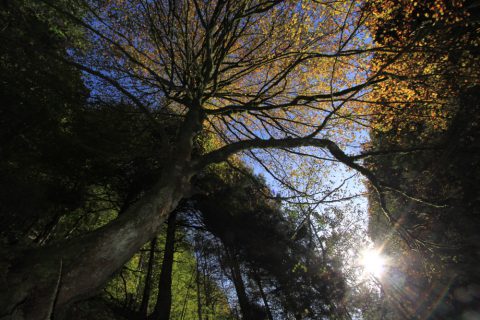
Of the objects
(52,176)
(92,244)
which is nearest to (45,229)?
(52,176)

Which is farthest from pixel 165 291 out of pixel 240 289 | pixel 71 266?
pixel 71 266

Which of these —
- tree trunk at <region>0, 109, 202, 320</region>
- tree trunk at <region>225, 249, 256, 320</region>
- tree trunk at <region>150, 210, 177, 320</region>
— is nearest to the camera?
tree trunk at <region>0, 109, 202, 320</region>

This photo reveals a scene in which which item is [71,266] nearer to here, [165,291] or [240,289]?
[165,291]

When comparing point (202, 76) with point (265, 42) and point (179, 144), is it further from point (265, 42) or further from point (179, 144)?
point (179, 144)

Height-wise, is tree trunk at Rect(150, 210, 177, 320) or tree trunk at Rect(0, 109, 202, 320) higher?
tree trunk at Rect(150, 210, 177, 320)

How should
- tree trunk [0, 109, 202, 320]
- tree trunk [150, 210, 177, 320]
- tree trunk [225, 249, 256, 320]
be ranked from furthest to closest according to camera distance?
1. tree trunk [225, 249, 256, 320]
2. tree trunk [150, 210, 177, 320]
3. tree trunk [0, 109, 202, 320]

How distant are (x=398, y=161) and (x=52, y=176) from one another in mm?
12179

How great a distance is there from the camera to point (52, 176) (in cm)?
703

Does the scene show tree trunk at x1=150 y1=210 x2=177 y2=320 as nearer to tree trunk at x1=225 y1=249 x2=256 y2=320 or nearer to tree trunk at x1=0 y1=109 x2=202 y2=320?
tree trunk at x1=225 y1=249 x2=256 y2=320

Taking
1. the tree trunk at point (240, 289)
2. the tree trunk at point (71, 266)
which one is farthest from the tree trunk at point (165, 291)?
the tree trunk at point (71, 266)

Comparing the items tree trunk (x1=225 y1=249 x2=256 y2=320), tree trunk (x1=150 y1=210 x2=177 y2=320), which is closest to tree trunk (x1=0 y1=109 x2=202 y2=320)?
tree trunk (x1=150 y1=210 x2=177 y2=320)

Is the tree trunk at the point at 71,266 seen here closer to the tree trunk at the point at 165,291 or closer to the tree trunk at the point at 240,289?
the tree trunk at the point at 165,291

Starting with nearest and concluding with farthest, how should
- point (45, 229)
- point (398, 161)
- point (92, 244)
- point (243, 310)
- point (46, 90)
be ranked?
point (92, 244) < point (46, 90) < point (45, 229) < point (398, 161) < point (243, 310)

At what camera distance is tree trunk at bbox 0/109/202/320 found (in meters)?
1.88
